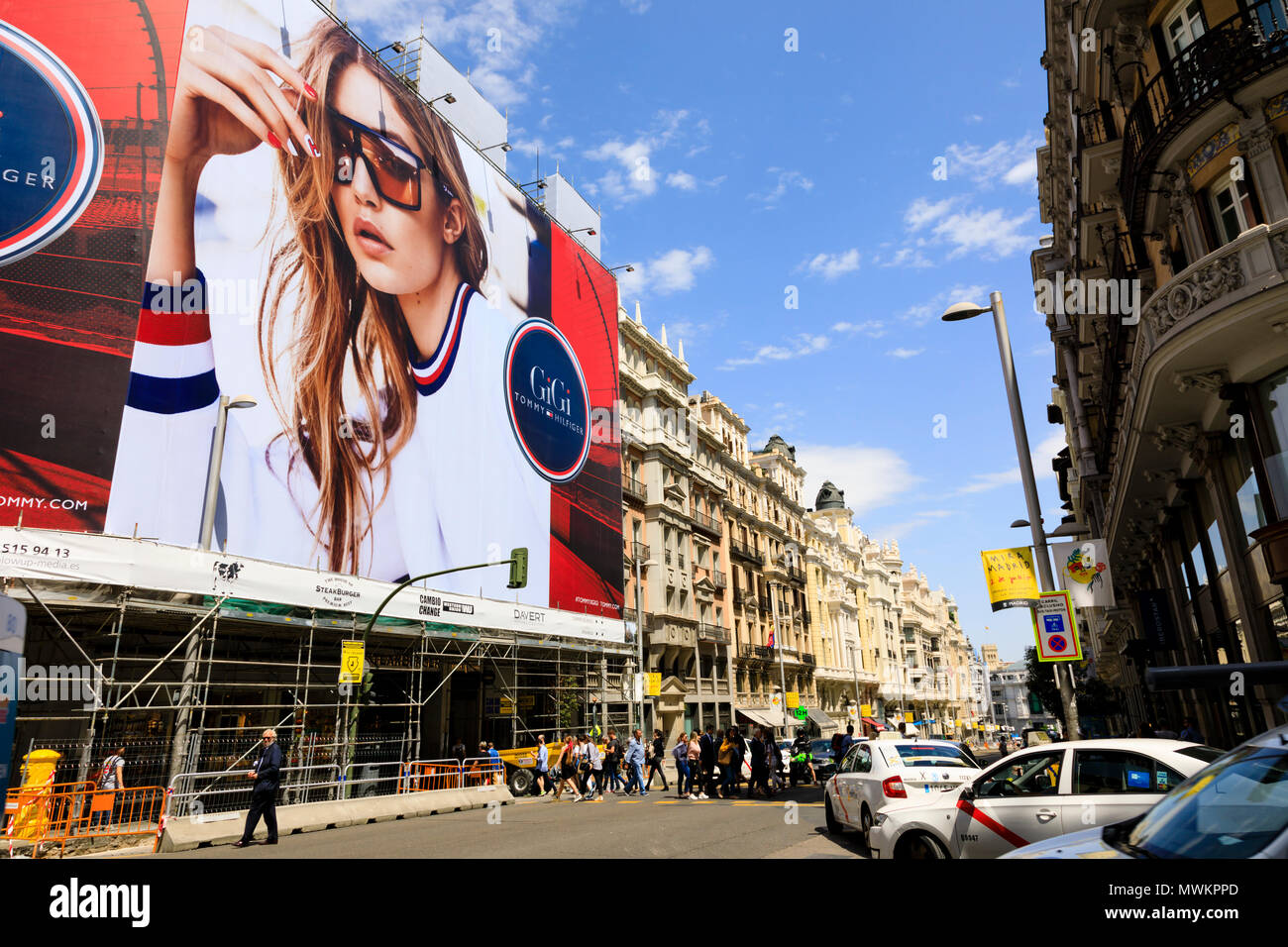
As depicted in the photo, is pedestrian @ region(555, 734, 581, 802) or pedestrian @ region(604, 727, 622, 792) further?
pedestrian @ region(604, 727, 622, 792)

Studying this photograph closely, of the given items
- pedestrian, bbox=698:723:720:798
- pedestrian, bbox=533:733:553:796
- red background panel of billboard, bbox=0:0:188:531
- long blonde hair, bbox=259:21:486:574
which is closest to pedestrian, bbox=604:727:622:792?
pedestrian, bbox=533:733:553:796

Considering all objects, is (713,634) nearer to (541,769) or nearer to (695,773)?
(541,769)

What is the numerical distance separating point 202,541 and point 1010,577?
1674cm

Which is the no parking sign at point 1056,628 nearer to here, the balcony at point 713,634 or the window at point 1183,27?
the window at point 1183,27

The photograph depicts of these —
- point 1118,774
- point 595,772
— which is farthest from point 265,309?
point 1118,774

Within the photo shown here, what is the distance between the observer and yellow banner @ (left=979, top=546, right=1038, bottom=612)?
12.2 metres

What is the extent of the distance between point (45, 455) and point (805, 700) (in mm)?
57821

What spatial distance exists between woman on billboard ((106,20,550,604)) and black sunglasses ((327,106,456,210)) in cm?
7

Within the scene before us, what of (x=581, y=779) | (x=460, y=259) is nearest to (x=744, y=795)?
(x=581, y=779)

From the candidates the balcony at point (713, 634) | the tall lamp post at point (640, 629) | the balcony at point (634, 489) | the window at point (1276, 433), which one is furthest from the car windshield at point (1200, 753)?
the balcony at point (713, 634)

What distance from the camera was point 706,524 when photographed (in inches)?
2048

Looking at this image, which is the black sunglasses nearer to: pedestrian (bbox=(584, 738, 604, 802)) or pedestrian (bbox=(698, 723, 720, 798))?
pedestrian (bbox=(584, 738, 604, 802))

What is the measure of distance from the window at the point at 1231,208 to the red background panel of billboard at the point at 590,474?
24129mm

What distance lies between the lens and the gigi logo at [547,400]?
32.2 meters
